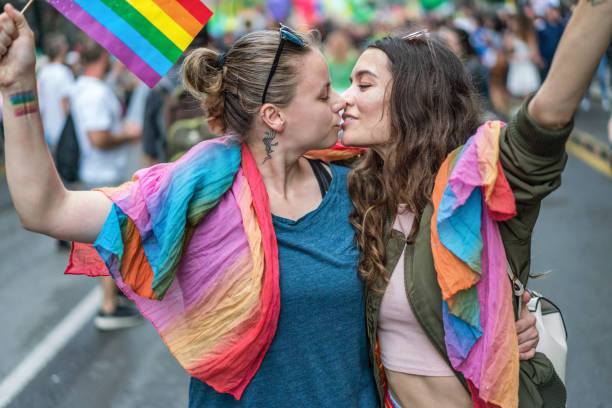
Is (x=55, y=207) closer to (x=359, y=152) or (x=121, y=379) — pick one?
(x=359, y=152)

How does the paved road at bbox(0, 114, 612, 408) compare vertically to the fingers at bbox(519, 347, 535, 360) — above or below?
below

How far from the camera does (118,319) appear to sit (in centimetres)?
529

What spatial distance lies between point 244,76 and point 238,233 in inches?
21.5

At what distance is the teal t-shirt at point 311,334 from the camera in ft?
6.63

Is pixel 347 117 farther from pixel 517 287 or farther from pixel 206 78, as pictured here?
pixel 517 287

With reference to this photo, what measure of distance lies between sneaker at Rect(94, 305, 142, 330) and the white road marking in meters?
0.19

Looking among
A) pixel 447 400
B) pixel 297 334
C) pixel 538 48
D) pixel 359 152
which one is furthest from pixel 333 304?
pixel 538 48

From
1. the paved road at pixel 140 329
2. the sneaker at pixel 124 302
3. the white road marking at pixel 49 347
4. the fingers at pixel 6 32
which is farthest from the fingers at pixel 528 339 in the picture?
the sneaker at pixel 124 302

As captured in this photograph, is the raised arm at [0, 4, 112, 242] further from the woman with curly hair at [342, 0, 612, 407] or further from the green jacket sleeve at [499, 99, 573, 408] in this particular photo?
the green jacket sleeve at [499, 99, 573, 408]

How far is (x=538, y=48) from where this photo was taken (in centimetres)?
1302

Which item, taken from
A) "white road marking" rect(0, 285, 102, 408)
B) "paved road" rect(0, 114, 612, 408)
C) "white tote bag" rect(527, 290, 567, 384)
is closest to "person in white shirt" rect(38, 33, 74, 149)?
"paved road" rect(0, 114, 612, 408)

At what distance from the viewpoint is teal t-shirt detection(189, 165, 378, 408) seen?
2.02 m

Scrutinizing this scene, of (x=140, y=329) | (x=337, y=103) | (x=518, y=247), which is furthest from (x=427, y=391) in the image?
(x=140, y=329)

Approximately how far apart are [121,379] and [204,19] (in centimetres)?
302
